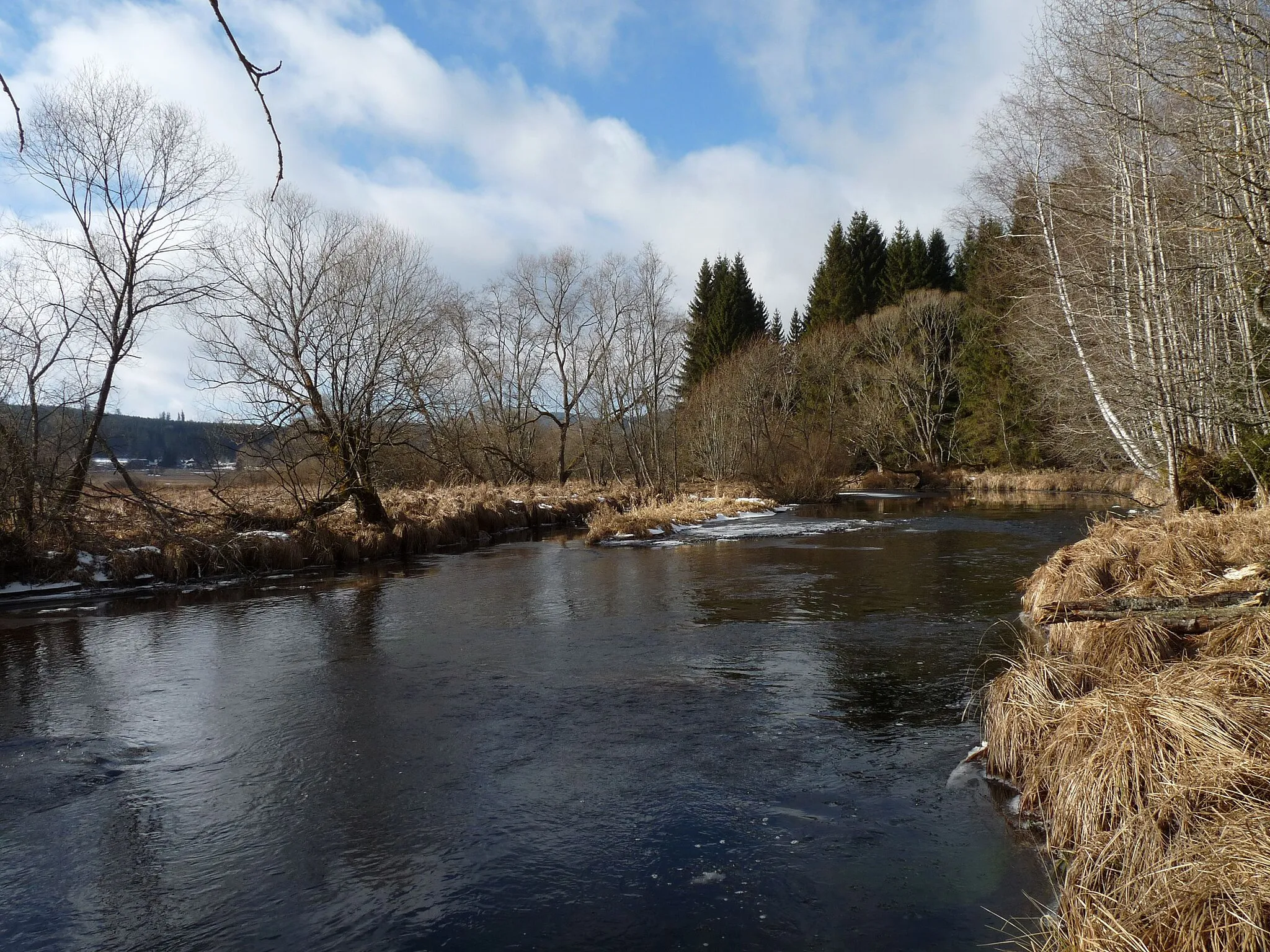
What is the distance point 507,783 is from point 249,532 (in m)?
13.0

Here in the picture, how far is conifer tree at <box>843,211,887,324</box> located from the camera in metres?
54.8

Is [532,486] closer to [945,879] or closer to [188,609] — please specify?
[188,609]

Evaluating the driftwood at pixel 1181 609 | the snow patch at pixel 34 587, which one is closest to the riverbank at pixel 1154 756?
the driftwood at pixel 1181 609

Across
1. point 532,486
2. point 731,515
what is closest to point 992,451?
point 731,515

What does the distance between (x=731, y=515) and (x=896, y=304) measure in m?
28.2

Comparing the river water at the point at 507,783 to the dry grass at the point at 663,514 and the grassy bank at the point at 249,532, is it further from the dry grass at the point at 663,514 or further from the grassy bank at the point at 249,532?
the dry grass at the point at 663,514

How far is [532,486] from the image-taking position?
32.4 metres

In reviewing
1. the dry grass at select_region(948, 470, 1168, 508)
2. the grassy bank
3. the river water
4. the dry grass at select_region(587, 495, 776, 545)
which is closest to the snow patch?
the grassy bank

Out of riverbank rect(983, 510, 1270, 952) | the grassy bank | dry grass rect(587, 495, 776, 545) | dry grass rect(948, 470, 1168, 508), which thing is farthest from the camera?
dry grass rect(948, 470, 1168, 508)

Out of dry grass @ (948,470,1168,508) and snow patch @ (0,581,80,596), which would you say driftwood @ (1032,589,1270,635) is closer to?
snow patch @ (0,581,80,596)

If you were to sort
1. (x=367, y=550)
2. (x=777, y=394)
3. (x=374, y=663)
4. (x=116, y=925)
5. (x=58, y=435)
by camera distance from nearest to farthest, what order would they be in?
(x=116, y=925), (x=374, y=663), (x=58, y=435), (x=367, y=550), (x=777, y=394)

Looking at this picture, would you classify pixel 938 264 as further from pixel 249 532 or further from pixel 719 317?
pixel 249 532

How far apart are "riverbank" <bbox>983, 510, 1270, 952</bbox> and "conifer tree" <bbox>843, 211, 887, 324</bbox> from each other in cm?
4851

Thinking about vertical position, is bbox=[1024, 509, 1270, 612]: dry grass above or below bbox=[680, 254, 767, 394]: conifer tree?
below
